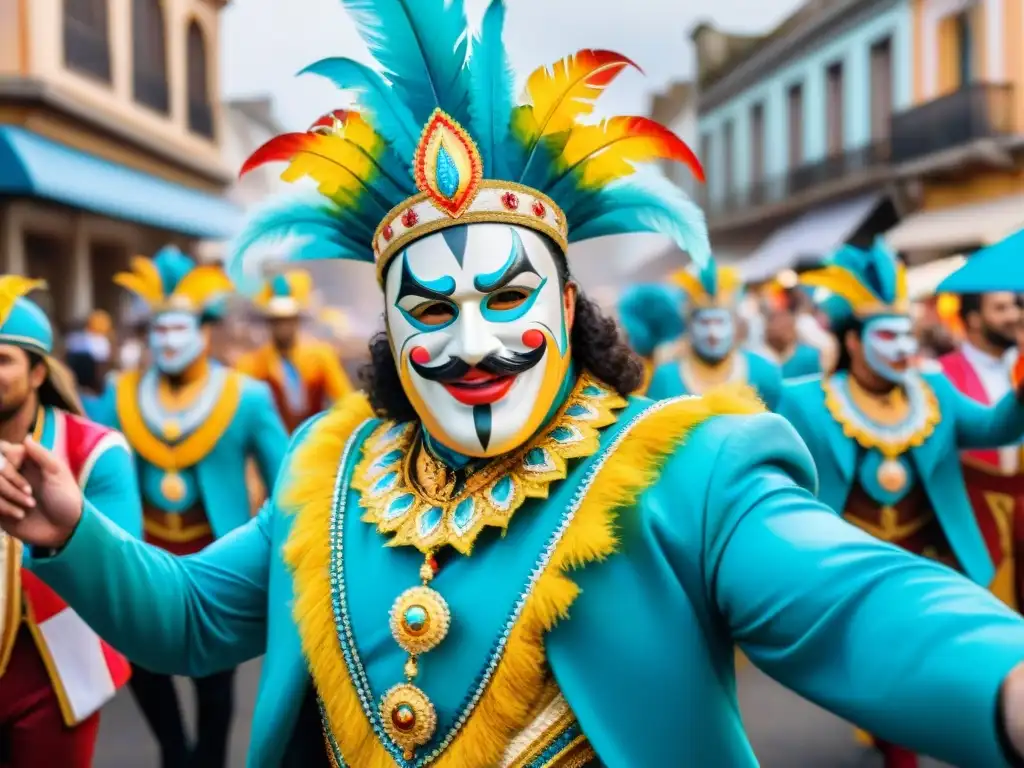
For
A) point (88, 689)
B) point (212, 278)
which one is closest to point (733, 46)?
point (212, 278)

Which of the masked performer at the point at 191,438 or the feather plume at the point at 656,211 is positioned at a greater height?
the feather plume at the point at 656,211

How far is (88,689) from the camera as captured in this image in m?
2.91

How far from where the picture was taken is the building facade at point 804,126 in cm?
1922

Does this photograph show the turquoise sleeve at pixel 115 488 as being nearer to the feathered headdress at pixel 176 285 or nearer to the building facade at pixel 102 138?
the feathered headdress at pixel 176 285

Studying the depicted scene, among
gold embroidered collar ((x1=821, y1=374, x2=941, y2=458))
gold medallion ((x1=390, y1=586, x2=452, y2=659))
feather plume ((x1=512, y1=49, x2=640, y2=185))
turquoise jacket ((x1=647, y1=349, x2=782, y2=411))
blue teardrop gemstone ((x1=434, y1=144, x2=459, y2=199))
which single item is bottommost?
gold medallion ((x1=390, y1=586, x2=452, y2=659))

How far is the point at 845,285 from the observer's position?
479 cm

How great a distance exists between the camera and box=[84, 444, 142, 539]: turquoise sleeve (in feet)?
9.62

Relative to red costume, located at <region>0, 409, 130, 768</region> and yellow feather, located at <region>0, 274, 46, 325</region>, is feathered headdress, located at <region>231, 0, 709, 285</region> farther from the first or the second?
red costume, located at <region>0, 409, 130, 768</region>

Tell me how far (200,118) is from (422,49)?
58.5 ft

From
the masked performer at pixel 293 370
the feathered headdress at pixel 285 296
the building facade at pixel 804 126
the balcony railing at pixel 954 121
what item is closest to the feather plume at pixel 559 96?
the masked performer at pixel 293 370

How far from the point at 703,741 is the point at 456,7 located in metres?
1.25

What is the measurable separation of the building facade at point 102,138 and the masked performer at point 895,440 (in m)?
5.99

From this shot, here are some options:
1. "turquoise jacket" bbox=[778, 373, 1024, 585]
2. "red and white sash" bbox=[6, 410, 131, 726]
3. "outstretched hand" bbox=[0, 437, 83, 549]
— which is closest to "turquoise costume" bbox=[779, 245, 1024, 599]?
"turquoise jacket" bbox=[778, 373, 1024, 585]

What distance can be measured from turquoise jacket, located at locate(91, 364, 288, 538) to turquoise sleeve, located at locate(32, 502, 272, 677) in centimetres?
245
